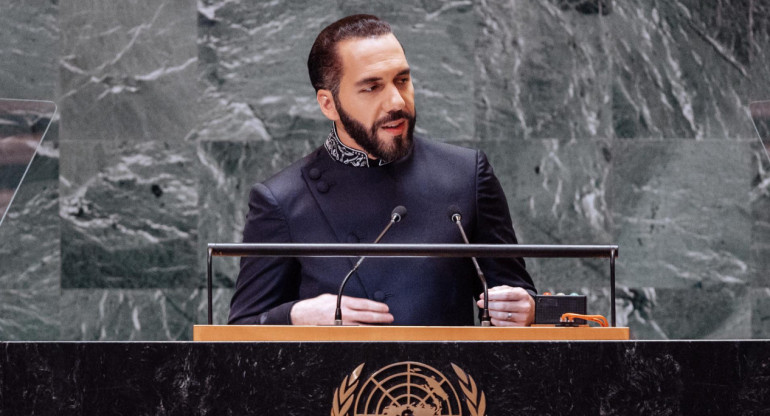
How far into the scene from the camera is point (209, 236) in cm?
461

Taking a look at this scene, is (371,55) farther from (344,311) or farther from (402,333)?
(402,333)

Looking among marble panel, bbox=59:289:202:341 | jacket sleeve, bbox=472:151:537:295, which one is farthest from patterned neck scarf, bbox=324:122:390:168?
marble panel, bbox=59:289:202:341

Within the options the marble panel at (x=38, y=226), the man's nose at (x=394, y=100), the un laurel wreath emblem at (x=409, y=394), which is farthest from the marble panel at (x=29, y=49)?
the un laurel wreath emblem at (x=409, y=394)

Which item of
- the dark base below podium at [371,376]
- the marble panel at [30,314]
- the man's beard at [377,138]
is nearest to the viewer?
the dark base below podium at [371,376]

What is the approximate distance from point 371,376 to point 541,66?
306 centimetres

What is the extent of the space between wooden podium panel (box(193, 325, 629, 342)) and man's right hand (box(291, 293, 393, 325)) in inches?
14.0

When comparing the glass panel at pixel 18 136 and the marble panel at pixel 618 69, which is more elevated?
the marble panel at pixel 618 69

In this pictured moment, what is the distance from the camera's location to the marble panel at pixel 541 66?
15.1 feet

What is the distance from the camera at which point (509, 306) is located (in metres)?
2.39

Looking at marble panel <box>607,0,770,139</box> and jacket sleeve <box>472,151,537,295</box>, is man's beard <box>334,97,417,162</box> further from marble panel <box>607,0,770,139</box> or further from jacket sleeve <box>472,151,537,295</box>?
marble panel <box>607,0,770,139</box>

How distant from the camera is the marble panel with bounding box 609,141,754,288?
15.1ft

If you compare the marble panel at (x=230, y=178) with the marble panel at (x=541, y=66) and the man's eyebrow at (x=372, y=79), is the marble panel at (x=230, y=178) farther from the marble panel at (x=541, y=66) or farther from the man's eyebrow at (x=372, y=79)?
the man's eyebrow at (x=372, y=79)

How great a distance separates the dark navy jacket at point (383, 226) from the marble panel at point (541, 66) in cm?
147

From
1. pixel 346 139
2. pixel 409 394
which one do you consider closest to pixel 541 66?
pixel 346 139
